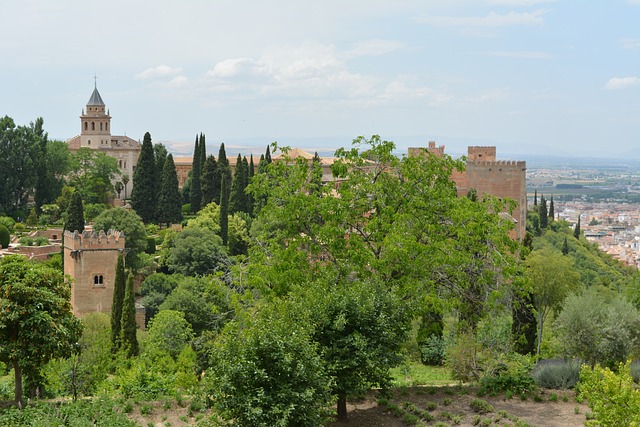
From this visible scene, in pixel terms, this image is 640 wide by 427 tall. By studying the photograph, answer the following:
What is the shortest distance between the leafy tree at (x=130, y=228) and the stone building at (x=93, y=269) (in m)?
5.34

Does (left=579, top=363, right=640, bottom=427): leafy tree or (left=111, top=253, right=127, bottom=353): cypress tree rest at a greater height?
(left=579, top=363, right=640, bottom=427): leafy tree

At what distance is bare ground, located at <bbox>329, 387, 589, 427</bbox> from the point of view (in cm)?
1259

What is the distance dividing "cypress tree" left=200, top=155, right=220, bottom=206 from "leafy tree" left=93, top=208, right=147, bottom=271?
34.9 feet

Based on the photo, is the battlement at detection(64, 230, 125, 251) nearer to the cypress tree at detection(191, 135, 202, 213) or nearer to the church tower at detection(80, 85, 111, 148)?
the cypress tree at detection(191, 135, 202, 213)

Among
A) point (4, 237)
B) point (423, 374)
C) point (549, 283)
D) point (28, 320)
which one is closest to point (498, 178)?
point (549, 283)

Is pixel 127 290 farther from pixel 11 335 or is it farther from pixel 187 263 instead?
pixel 11 335

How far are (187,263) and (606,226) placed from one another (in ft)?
396

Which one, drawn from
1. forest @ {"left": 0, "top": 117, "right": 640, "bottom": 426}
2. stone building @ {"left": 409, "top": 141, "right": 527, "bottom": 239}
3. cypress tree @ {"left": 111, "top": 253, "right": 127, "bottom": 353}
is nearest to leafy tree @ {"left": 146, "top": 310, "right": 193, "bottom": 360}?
cypress tree @ {"left": 111, "top": 253, "right": 127, "bottom": 353}

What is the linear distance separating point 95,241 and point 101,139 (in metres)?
34.0

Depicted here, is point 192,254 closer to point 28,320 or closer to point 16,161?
point 16,161

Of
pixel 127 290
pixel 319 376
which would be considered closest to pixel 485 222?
pixel 319 376

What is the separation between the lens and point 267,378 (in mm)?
10414

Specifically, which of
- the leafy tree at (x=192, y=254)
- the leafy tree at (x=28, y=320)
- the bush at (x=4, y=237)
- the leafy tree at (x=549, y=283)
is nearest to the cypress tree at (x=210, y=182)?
the leafy tree at (x=192, y=254)

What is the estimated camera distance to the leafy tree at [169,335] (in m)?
25.8
